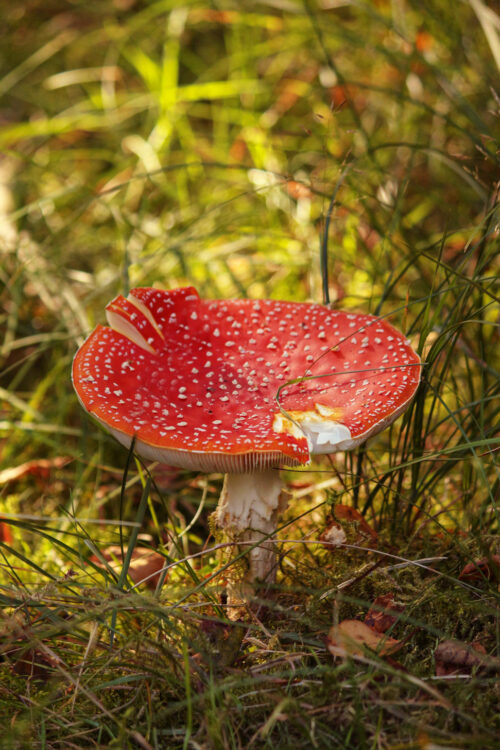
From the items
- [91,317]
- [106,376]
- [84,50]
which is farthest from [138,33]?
[106,376]

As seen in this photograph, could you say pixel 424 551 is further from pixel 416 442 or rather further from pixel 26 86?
pixel 26 86

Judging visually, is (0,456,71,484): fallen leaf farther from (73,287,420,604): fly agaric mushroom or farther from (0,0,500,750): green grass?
(73,287,420,604): fly agaric mushroom

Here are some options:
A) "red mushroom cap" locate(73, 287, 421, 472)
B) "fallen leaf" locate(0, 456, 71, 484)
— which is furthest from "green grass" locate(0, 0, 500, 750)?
"red mushroom cap" locate(73, 287, 421, 472)

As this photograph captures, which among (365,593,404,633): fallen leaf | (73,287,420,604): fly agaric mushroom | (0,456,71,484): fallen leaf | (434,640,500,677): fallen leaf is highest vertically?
(73,287,420,604): fly agaric mushroom

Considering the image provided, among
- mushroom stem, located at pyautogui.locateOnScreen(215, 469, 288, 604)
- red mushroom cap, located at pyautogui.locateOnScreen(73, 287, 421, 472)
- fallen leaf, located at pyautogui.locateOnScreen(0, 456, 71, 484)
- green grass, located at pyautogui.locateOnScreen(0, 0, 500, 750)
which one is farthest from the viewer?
fallen leaf, located at pyautogui.locateOnScreen(0, 456, 71, 484)

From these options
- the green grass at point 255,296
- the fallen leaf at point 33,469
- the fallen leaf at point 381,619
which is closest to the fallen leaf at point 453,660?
the green grass at point 255,296

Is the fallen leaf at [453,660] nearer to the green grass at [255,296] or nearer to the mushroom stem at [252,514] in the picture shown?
the green grass at [255,296]
